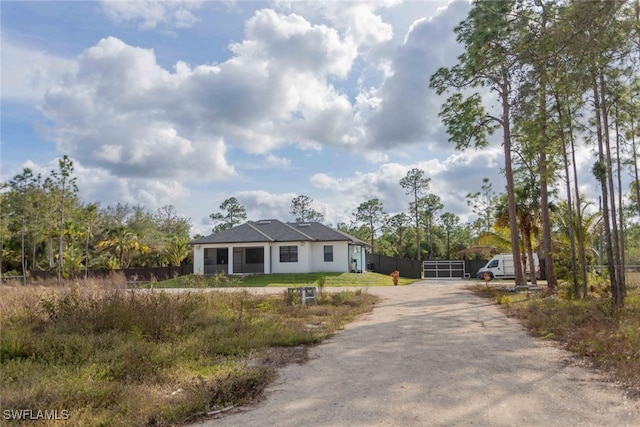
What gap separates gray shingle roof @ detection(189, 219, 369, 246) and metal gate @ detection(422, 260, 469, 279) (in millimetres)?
6357

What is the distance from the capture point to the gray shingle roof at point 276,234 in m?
32.5

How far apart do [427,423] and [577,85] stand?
7960 millimetres

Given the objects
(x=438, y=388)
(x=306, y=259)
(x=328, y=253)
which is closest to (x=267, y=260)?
(x=306, y=259)

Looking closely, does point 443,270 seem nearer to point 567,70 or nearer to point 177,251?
point 177,251

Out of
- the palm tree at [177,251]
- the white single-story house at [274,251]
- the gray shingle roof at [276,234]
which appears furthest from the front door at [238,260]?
the palm tree at [177,251]

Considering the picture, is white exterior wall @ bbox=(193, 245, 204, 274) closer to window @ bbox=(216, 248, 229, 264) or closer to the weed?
window @ bbox=(216, 248, 229, 264)

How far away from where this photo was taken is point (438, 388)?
5137mm

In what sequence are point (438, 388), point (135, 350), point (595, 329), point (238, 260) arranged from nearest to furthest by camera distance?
point (438, 388) < point (135, 350) < point (595, 329) < point (238, 260)

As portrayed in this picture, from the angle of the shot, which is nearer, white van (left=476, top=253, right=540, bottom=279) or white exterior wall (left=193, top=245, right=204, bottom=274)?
white van (left=476, top=253, right=540, bottom=279)

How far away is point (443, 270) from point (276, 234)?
44.4 ft

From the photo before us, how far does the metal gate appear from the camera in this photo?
36.3m

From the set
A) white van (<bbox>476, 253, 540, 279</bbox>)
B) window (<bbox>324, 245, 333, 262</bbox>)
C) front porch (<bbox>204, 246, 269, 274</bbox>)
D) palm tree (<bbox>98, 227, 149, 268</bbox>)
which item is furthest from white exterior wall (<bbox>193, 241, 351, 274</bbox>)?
palm tree (<bbox>98, 227, 149, 268</bbox>)

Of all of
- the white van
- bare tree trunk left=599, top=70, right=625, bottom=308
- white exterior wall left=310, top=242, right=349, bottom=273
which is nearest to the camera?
bare tree trunk left=599, top=70, right=625, bottom=308

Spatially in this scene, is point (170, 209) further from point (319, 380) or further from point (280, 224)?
point (319, 380)
